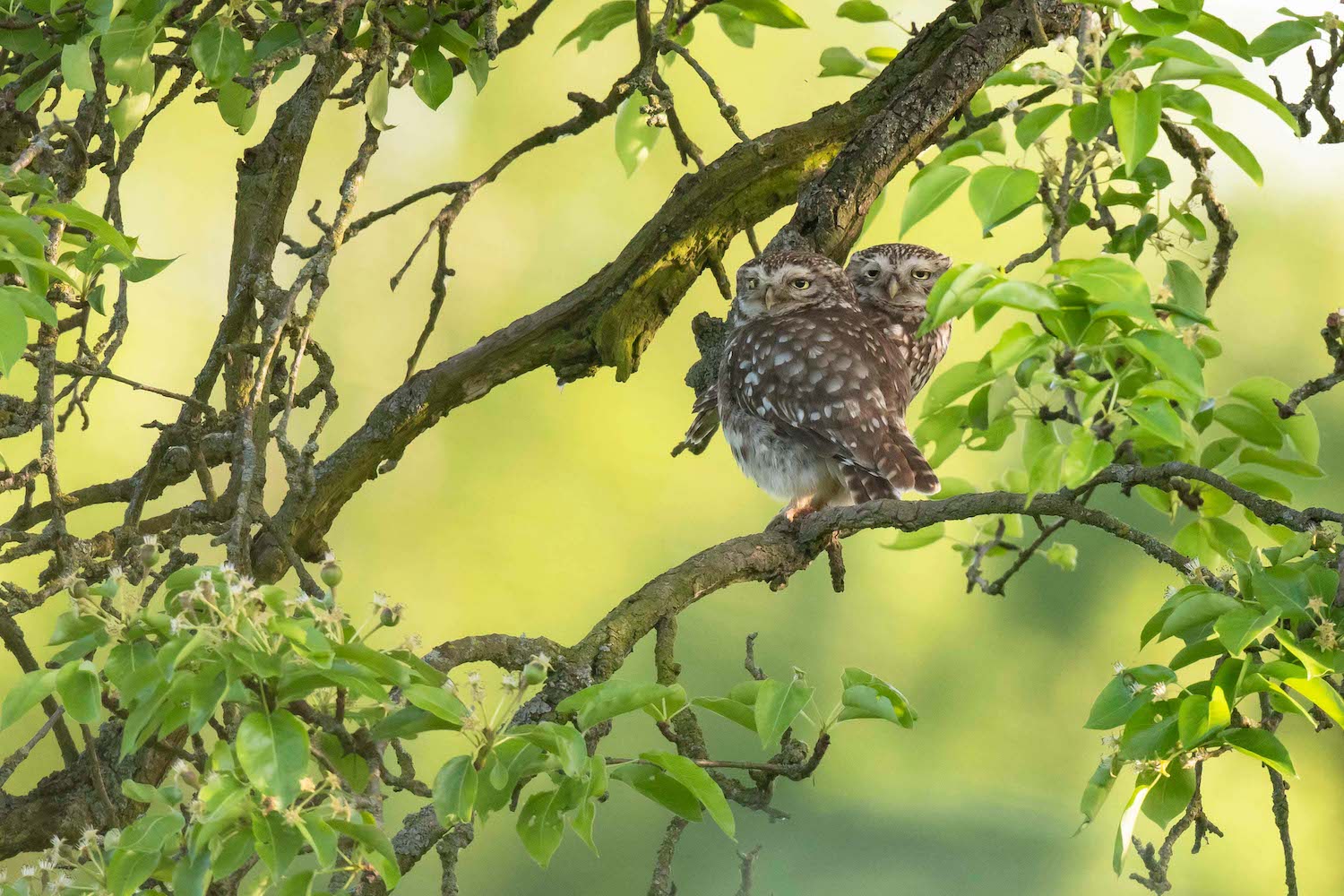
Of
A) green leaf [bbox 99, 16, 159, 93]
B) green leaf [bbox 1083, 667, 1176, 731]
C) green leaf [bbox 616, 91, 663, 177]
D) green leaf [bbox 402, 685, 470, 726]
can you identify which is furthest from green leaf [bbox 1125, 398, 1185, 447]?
green leaf [bbox 616, 91, 663, 177]

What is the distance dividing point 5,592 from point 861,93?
4.35 ft

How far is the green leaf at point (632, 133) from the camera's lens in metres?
1.97

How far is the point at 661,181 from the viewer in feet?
11.1

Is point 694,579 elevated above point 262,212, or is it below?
below

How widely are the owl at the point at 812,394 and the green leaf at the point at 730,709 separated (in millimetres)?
755

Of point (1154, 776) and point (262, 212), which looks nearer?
point (1154, 776)

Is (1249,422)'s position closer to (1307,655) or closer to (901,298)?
(1307,655)

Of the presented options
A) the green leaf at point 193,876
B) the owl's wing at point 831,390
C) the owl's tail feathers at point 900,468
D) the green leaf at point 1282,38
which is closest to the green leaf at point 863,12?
the owl's wing at point 831,390

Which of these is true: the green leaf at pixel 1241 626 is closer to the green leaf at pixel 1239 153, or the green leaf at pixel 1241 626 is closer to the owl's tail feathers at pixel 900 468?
the green leaf at pixel 1239 153

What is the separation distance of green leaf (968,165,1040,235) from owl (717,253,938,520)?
2.65 ft

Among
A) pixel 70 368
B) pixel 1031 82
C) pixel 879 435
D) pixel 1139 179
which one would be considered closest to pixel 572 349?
pixel 879 435

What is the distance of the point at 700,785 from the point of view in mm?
915

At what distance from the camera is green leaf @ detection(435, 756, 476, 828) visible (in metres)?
0.83

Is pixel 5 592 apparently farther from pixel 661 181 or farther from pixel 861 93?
pixel 661 181
